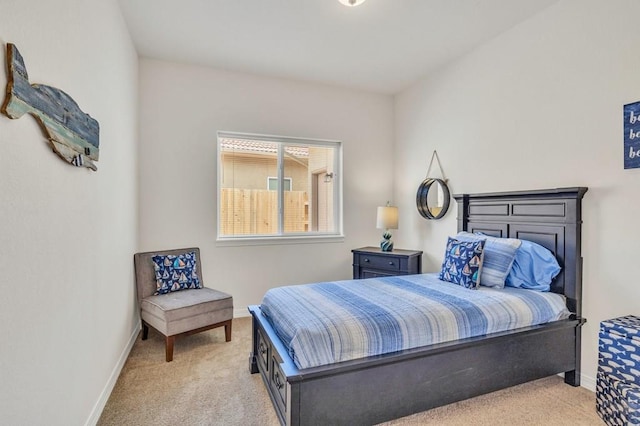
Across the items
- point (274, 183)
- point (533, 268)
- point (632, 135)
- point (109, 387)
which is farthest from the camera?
point (274, 183)

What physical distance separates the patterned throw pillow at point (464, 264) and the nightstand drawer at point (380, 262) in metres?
0.91

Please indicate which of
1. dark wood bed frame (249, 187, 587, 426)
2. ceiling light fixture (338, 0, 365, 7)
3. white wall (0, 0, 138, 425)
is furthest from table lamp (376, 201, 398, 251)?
white wall (0, 0, 138, 425)

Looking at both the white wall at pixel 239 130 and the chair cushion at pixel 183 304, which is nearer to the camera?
the chair cushion at pixel 183 304

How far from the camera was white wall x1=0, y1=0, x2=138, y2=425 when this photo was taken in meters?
1.08

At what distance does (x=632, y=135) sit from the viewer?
2.08 m

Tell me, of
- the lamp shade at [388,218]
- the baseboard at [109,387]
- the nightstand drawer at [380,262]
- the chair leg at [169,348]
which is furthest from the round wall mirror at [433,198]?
the baseboard at [109,387]

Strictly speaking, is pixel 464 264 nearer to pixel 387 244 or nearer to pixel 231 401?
pixel 387 244

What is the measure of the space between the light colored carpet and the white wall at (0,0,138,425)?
0.20 meters

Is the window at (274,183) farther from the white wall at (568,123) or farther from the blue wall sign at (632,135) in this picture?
the blue wall sign at (632,135)

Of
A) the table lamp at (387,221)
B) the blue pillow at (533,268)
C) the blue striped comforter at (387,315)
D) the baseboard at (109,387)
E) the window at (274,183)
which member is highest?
the window at (274,183)

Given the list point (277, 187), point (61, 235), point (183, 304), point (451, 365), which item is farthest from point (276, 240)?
point (61, 235)

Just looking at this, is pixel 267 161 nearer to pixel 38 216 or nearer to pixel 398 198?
pixel 398 198

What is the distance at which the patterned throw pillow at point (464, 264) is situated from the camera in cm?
254

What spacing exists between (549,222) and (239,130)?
124 inches
